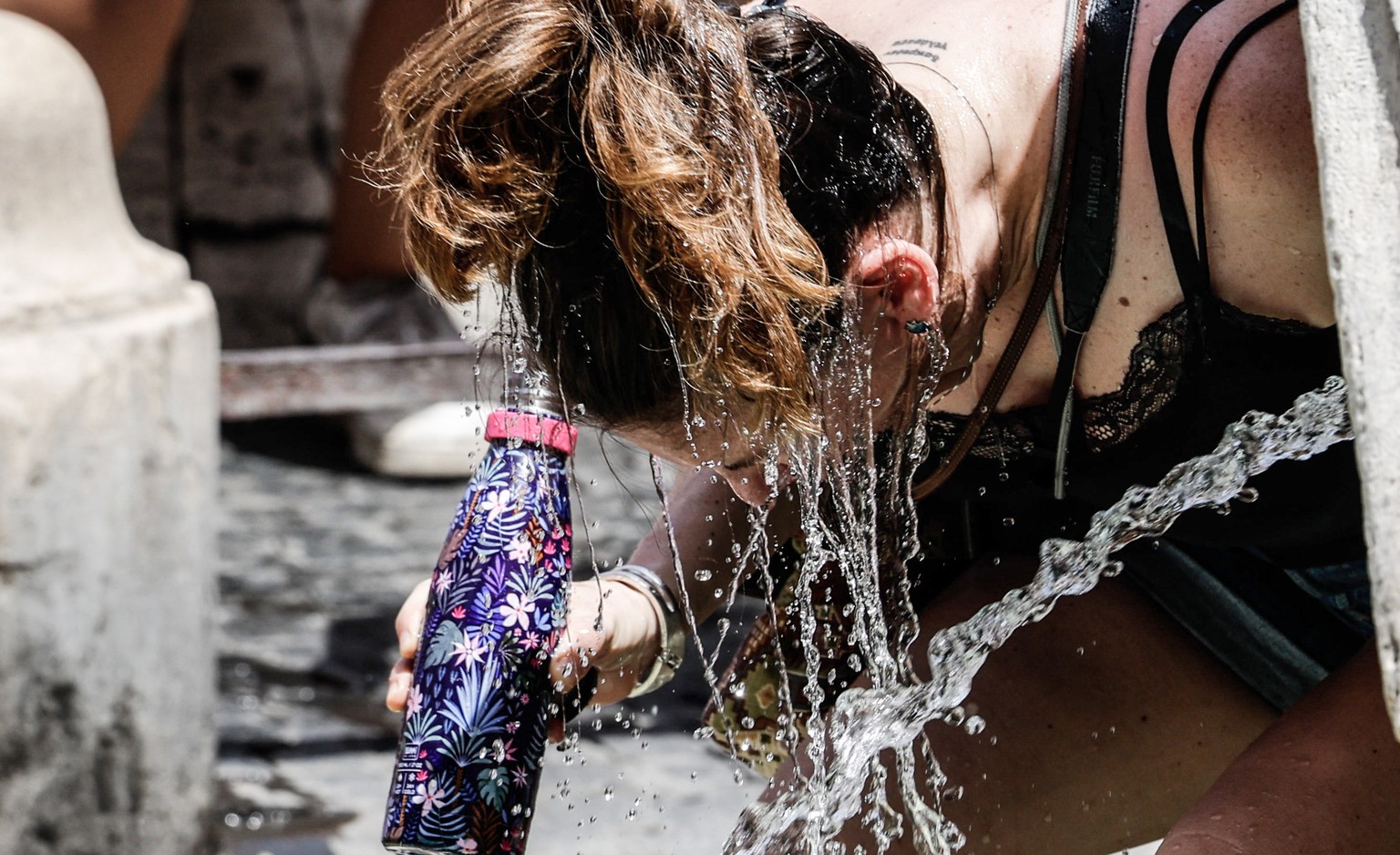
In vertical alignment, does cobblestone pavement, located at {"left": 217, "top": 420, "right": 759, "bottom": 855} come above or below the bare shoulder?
below

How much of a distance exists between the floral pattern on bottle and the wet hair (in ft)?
0.85

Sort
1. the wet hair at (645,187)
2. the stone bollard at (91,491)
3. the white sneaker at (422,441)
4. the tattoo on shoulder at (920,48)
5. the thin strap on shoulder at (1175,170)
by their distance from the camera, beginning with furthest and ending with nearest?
the white sneaker at (422,441), the stone bollard at (91,491), the tattoo on shoulder at (920,48), the thin strap on shoulder at (1175,170), the wet hair at (645,187)

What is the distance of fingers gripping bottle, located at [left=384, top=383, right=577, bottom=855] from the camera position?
52.2 inches

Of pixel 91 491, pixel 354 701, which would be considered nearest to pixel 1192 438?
pixel 91 491

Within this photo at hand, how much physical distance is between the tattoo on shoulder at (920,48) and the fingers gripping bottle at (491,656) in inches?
16.0

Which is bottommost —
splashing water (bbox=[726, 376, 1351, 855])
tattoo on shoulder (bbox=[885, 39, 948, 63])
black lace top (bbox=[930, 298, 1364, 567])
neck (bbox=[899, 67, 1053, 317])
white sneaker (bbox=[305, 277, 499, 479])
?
white sneaker (bbox=[305, 277, 499, 479])

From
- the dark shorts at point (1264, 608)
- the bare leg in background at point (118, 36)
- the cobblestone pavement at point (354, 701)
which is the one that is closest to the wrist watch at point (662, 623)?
the cobblestone pavement at point (354, 701)

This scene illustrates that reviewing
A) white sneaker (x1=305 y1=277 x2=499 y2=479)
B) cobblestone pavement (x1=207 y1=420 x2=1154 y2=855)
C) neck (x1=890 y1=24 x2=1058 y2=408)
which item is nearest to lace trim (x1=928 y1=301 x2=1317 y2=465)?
neck (x1=890 y1=24 x2=1058 y2=408)

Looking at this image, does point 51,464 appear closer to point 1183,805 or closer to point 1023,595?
point 1023,595

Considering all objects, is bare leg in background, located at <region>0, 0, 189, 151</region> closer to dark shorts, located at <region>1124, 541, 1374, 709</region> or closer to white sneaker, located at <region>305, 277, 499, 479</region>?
white sneaker, located at <region>305, 277, 499, 479</region>

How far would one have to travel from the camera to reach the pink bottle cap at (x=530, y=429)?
142 cm

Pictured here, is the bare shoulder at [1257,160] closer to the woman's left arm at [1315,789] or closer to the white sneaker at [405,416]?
the woman's left arm at [1315,789]

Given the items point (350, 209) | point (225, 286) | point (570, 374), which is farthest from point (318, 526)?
point (570, 374)

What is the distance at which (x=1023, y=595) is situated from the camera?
1489mm
